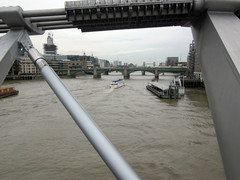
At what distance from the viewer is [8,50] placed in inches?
225

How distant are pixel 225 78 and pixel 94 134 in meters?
3.15

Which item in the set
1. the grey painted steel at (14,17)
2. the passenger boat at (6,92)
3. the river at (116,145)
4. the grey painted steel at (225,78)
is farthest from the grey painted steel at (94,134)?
the passenger boat at (6,92)

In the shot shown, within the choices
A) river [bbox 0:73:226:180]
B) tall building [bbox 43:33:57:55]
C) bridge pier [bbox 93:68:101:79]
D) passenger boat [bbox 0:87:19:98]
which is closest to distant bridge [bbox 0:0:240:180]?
river [bbox 0:73:226:180]

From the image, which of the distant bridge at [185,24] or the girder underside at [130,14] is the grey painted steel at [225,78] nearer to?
the distant bridge at [185,24]

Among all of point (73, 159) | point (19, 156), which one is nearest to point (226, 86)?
point (73, 159)

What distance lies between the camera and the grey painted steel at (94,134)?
2496 mm

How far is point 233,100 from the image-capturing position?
142 inches

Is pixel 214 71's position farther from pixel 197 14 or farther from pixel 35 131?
pixel 35 131

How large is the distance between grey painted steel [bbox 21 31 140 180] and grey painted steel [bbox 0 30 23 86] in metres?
1.90

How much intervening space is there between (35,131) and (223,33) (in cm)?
1194

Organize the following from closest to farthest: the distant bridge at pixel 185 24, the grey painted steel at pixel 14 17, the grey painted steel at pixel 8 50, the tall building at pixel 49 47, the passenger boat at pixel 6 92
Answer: the distant bridge at pixel 185 24 < the grey painted steel at pixel 8 50 < the grey painted steel at pixel 14 17 < the passenger boat at pixel 6 92 < the tall building at pixel 49 47

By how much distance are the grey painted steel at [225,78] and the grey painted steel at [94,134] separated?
92.0 inches

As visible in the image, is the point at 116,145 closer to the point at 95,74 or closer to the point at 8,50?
the point at 8,50

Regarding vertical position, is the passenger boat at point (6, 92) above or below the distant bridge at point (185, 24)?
below
